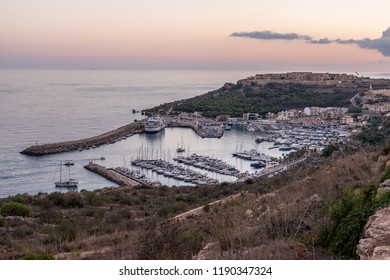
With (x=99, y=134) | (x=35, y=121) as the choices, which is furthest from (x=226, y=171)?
(x=35, y=121)

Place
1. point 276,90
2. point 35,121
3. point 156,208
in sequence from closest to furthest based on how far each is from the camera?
point 156,208 < point 35,121 < point 276,90

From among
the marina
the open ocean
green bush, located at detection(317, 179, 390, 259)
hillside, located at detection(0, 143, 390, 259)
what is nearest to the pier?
the open ocean

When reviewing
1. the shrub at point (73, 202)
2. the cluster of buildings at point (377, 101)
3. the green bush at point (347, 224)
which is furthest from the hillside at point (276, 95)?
the green bush at point (347, 224)

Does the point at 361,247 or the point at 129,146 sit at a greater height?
the point at 361,247

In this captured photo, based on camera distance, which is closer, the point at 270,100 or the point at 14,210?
the point at 14,210

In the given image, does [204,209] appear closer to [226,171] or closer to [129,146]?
[226,171]

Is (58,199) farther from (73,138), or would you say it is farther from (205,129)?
(205,129)

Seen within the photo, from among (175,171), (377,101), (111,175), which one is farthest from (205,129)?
(377,101)

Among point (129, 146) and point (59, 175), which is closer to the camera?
point (59, 175)
